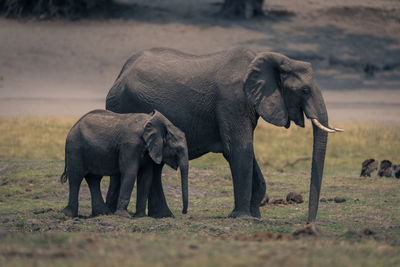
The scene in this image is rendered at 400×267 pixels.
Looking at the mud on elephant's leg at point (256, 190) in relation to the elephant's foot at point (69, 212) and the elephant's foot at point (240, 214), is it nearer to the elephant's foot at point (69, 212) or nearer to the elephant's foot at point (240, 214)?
the elephant's foot at point (240, 214)

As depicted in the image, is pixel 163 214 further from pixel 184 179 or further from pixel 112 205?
pixel 184 179

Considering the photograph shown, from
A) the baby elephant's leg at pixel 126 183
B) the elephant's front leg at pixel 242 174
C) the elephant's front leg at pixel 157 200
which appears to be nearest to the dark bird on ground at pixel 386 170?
the elephant's front leg at pixel 242 174

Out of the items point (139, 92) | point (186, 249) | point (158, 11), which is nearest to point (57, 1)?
point (158, 11)

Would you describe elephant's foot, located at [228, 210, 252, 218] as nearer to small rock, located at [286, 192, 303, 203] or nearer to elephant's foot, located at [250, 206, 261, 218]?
elephant's foot, located at [250, 206, 261, 218]

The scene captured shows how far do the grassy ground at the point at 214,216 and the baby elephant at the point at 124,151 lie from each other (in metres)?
0.51

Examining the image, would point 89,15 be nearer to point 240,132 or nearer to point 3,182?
point 3,182

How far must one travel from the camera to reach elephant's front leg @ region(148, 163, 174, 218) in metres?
14.3

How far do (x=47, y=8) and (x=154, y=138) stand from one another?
39371 millimetres

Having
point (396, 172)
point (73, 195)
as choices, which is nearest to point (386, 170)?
point (396, 172)

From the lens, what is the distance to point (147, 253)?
8.50 metres

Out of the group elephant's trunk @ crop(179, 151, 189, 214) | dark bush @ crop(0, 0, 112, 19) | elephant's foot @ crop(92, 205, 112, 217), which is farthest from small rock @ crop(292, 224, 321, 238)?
dark bush @ crop(0, 0, 112, 19)

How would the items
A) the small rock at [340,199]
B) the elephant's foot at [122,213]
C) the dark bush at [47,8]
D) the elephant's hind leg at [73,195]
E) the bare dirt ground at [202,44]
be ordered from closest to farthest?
the elephant's foot at [122,213] < the elephant's hind leg at [73,195] < the small rock at [340,199] < the bare dirt ground at [202,44] < the dark bush at [47,8]

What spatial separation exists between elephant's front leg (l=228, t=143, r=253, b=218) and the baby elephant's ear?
3.95ft

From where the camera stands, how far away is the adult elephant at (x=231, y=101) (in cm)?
1323
